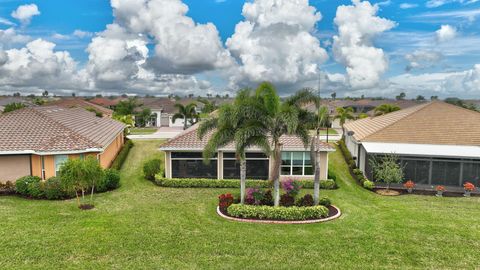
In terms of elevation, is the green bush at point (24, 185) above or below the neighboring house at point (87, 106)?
below

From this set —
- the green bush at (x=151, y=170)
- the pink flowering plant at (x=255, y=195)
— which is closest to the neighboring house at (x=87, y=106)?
the green bush at (x=151, y=170)

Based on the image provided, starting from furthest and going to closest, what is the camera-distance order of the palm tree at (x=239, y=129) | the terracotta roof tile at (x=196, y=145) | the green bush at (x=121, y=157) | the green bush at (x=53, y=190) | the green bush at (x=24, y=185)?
the green bush at (x=121, y=157), the terracotta roof tile at (x=196, y=145), the green bush at (x=24, y=185), the green bush at (x=53, y=190), the palm tree at (x=239, y=129)

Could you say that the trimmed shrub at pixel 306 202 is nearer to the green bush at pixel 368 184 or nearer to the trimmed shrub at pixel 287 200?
the trimmed shrub at pixel 287 200

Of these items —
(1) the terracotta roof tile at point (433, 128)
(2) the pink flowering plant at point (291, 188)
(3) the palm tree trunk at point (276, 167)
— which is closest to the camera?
(3) the palm tree trunk at point (276, 167)

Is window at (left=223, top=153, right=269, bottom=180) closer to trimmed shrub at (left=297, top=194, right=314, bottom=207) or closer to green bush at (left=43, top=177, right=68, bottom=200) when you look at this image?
trimmed shrub at (left=297, top=194, right=314, bottom=207)

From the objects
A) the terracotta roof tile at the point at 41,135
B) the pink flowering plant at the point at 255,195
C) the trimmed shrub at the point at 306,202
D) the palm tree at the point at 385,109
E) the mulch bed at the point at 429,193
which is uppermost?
the palm tree at the point at 385,109

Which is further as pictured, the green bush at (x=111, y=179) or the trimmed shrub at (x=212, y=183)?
the trimmed shrub at (x=212, y=183)

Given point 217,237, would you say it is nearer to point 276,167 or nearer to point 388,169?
point 276,167
